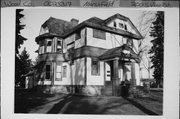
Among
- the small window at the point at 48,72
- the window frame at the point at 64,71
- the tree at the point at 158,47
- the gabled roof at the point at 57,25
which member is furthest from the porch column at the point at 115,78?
the small window at the point at 48,72

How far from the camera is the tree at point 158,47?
295 centimetres

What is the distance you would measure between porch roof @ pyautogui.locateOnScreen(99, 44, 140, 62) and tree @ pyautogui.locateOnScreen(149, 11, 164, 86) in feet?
0.79

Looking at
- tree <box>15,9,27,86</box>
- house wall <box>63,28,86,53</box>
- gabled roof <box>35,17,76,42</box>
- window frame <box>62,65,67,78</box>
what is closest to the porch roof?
house wall <box>63,28,86,53</box>

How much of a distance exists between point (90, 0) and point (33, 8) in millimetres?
820

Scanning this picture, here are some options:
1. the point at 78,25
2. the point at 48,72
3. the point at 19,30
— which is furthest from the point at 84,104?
the point at 19,30

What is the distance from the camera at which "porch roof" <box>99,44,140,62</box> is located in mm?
2945

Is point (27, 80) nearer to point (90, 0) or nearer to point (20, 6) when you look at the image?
point (20, 6)

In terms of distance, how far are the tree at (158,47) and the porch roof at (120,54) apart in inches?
9.5

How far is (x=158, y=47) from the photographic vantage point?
117 inches

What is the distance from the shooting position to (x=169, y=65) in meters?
2.96

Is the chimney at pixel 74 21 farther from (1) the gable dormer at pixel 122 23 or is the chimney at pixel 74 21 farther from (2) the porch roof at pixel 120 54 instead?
(2) the porch roof at pixel 120 54

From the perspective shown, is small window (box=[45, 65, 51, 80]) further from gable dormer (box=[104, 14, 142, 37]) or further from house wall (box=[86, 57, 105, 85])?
gable dormer (box=[104, 14, 142, 37])

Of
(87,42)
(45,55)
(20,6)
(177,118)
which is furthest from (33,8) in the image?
(177,118)

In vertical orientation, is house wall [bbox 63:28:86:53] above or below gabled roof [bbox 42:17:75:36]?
below
